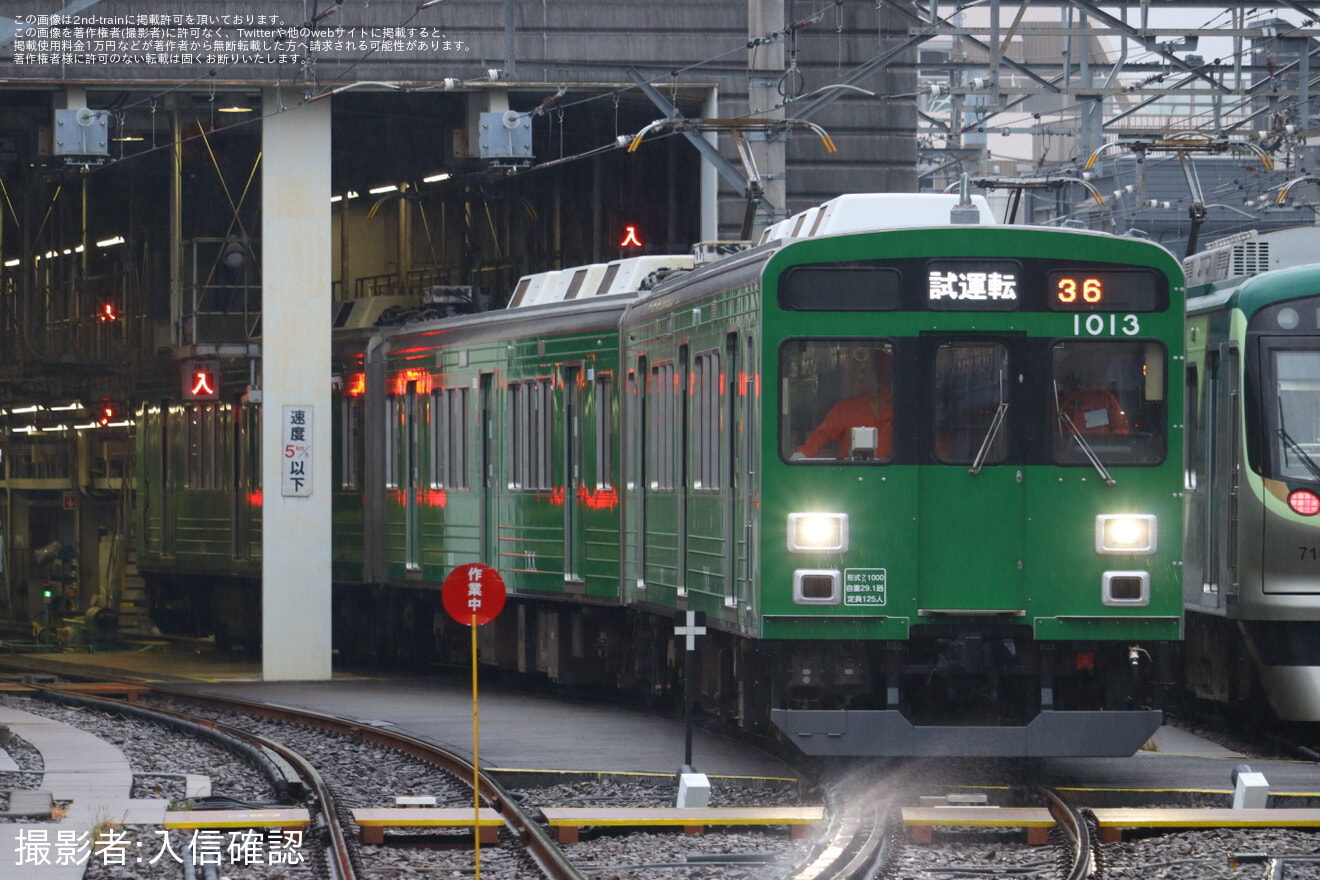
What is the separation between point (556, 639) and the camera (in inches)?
722

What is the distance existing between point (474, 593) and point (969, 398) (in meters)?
2.87

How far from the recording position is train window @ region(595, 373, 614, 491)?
16.7m

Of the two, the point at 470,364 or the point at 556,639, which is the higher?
the point at 470,364

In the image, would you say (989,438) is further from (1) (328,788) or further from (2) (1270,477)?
(1) (328,788)

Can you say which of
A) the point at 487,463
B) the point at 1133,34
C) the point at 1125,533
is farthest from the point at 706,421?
the point at 1133,34

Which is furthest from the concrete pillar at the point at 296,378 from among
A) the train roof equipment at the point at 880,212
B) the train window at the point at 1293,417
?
the train window at the point at 1293,417

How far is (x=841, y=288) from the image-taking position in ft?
38.9

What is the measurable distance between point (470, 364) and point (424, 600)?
286 centimetres

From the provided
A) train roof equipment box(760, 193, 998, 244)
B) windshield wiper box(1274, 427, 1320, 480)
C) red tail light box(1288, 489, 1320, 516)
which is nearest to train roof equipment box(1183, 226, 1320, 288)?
windshield wiper box(1274, 427, 1320, 480)

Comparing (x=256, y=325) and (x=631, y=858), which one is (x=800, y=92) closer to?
(x=256, y=325)

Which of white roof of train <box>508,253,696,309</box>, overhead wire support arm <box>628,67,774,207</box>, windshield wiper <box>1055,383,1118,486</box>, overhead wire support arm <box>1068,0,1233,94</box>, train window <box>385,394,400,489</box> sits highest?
overhead wire support arm <box>1068,0,1233,94</box>

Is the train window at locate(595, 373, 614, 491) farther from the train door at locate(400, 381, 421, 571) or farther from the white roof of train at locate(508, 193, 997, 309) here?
the train door at locate(400, 381, 421, 571)

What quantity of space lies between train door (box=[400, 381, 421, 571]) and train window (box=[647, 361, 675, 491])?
220 inches

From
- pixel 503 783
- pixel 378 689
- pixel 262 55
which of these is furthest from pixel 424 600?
pixel 503 783
